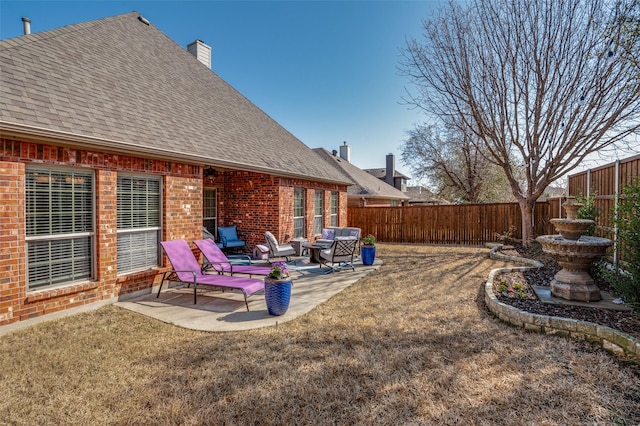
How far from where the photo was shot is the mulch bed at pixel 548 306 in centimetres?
425

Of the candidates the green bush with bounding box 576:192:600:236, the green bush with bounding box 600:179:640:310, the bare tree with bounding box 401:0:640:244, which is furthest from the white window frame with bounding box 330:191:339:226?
the green bush with bounding box 600:179:640:310

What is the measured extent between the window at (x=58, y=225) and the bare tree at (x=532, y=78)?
433 inches

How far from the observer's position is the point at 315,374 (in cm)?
332

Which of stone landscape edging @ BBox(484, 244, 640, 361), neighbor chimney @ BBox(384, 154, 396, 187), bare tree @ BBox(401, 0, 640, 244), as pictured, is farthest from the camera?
neighbor chimney @ BBox(384, 154, 396, 187)

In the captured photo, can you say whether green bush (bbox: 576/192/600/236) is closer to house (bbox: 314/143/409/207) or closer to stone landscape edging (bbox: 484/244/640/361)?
stone landscape edging (bbox: 484/244/640/361)

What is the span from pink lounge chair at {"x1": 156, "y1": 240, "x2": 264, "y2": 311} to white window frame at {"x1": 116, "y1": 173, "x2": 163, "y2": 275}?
0.45 meters

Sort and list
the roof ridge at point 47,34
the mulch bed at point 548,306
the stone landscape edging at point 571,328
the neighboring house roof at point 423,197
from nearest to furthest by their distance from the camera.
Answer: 1. the stone landscape edging at point 571,328
2. the mulch bed at point 548,306
3. the roof ridge at point 47,34
4. the neighboring house roof at point 423,197

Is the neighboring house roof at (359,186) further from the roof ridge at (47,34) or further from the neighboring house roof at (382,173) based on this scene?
the roof ridge at (47,34)

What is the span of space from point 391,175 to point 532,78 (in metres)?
22.5

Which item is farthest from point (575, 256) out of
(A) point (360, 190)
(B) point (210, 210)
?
(A) point (360, 190)

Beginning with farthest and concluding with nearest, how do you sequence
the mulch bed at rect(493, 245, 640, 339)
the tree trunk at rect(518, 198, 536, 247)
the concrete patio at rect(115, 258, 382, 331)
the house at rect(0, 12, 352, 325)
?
the tree trunk at rect(518, 198, 536, 247)
the concrete patio at rect(115, 258, 382, 331)
the house at rect(0, 12, 352, 325)
the mulch bed at rect(493, 245, 640, 339)

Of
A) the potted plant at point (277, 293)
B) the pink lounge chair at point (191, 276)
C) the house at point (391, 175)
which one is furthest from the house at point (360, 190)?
the potted plant at point (277, 293)

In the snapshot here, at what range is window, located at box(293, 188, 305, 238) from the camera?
11.6m

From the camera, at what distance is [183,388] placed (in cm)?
308
